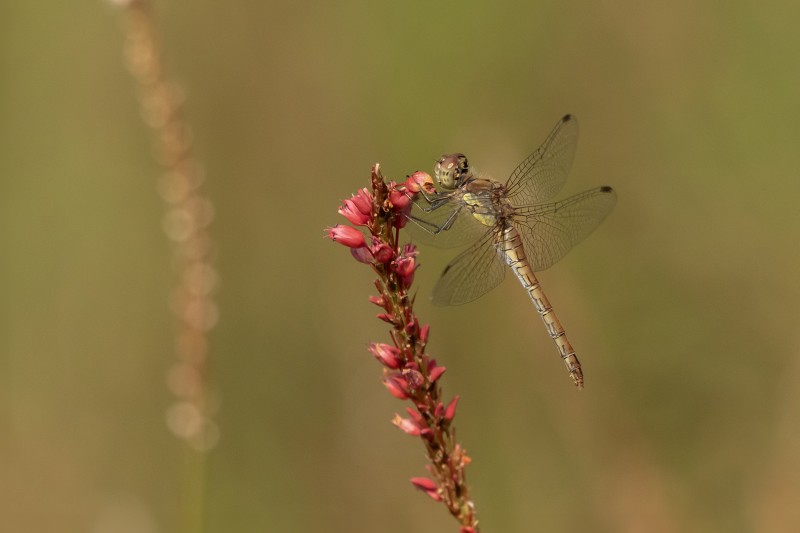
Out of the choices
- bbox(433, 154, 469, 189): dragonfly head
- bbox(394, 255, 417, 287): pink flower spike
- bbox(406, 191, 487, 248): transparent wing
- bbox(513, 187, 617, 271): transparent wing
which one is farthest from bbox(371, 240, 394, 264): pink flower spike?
bbox(513, 187, 617, 271): transparent wing

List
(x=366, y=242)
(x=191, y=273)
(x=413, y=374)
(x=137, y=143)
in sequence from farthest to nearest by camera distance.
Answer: (x=137, y=143) < (x=191, y=273) < (x=366, y=242) < (x=413, y=374)

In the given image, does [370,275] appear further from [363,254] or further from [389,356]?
[389,356]

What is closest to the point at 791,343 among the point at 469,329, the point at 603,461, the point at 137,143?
the point at 603,461

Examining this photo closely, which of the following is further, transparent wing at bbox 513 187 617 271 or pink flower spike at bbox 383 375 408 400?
transparent wing at bbox 513 187 617 271

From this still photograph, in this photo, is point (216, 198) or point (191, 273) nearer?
point (191, 273)

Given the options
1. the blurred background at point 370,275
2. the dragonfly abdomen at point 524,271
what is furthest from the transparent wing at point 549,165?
the dragonfly abdomen at point 524,271

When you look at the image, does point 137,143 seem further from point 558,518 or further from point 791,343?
point 791,343

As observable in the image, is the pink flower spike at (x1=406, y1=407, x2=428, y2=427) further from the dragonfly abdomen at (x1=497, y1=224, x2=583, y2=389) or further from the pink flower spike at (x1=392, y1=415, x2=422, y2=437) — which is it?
the dragonfly abdomen at (x1=497, y1=224, x2=583, y2=389)
